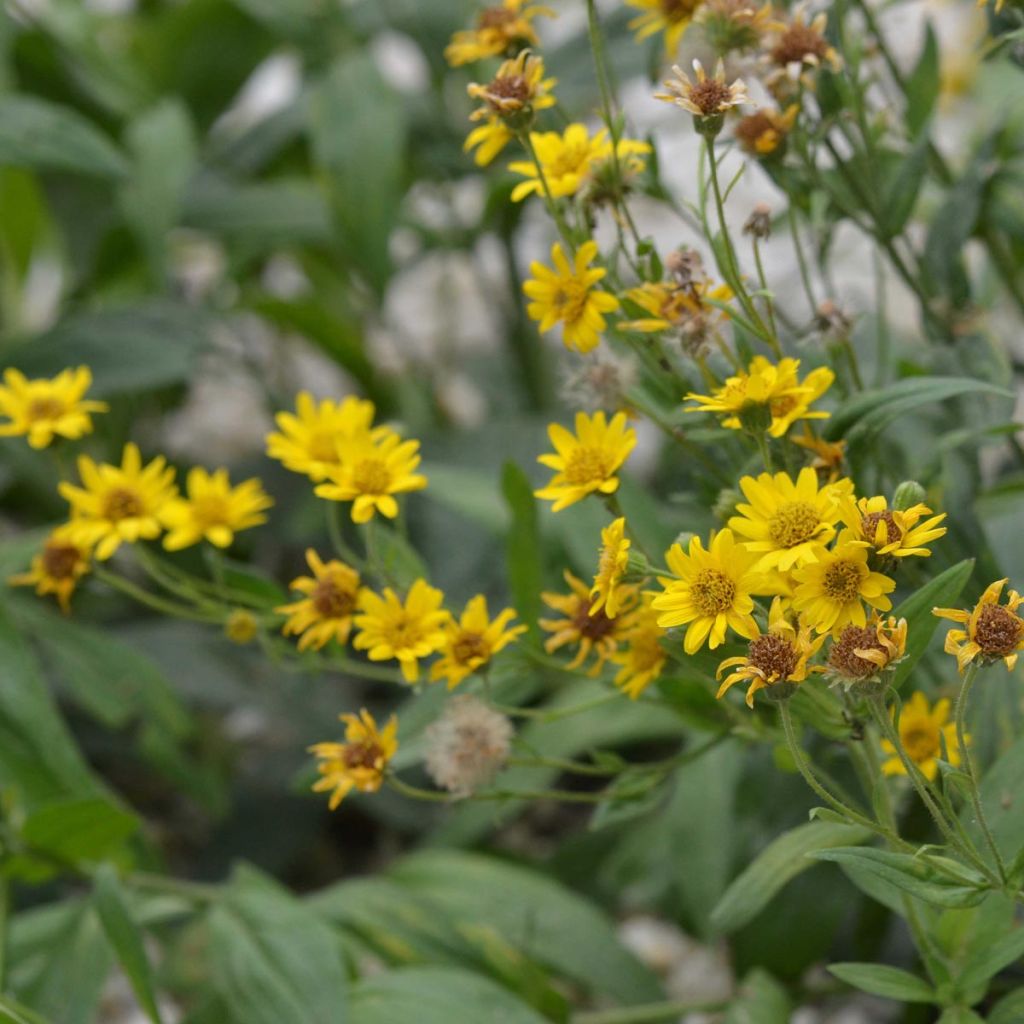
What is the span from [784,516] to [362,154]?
0.80 m

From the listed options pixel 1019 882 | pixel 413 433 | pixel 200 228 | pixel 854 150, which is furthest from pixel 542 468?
pixel 1019 882

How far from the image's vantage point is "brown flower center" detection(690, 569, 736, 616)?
560 millimetres

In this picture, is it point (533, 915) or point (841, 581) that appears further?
point (533, 915)

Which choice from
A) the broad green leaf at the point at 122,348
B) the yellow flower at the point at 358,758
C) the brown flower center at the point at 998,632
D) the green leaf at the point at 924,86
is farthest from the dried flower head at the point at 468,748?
the broad green leaf at the point at 122,348

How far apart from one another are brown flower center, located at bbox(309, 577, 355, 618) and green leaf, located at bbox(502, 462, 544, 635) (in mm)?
115

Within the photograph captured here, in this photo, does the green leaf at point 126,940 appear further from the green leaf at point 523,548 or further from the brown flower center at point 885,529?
the brown flower center at point 885,529

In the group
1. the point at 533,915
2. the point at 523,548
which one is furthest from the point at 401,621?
the point at 533,915

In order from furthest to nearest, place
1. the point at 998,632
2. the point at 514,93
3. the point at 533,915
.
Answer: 1. the point at 533,915
2. the point at 514,93
3. the point at 998,632

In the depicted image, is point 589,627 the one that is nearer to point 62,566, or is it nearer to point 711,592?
point 711,592

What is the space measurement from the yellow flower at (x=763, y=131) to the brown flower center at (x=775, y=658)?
12.1 inches

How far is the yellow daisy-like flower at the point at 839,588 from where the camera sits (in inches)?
21.2

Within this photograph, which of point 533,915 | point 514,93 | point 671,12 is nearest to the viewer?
point 514,93

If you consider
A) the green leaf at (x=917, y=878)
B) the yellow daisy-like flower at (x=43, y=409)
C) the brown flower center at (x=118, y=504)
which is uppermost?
the yellow daisy-like flower at (x=43, y=409)

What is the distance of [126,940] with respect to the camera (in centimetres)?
79
